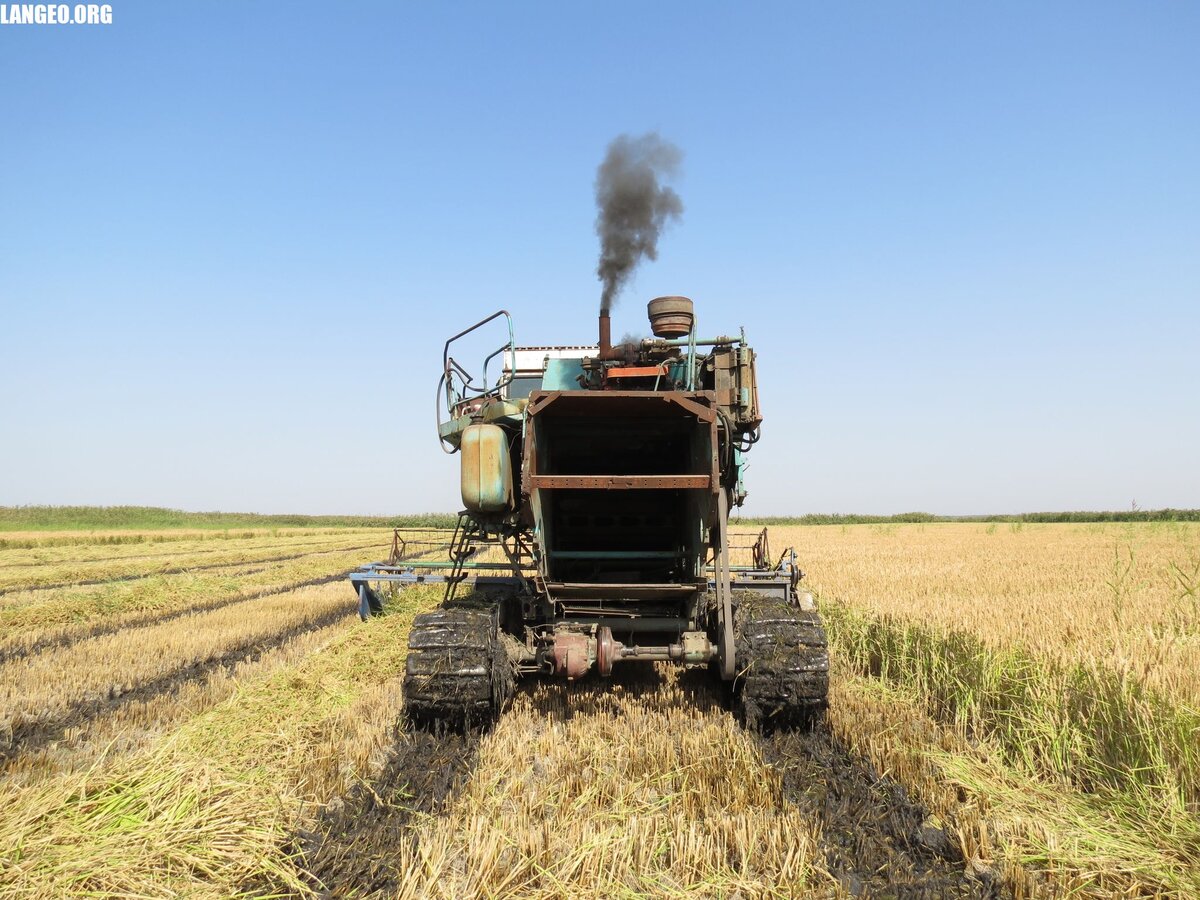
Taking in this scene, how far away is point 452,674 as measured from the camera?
465 cm

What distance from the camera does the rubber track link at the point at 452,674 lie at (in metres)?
4.66

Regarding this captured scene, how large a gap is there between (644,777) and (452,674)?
1395mm

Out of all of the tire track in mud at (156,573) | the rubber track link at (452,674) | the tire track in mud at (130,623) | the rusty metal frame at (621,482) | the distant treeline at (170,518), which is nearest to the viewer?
the rubber track link at (452,674)

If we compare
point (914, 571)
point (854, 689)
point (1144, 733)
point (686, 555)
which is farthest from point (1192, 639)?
point (914, 571)

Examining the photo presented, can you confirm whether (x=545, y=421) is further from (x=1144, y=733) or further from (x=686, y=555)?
(x=1144, y=733)

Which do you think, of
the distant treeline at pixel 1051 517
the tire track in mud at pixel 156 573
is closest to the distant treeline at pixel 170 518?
the distant treeline at pixel 1051 517

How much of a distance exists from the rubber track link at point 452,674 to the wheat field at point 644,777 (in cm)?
21

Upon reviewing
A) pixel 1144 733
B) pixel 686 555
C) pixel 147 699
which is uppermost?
pixel 686 555

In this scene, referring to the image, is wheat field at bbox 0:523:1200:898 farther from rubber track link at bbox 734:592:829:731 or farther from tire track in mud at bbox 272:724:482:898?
rubber track link at bbox 734:592:829:731

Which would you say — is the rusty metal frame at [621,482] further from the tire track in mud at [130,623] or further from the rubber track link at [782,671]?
the tire track in mud at [130,623]

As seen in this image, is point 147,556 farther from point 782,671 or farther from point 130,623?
point 782,671

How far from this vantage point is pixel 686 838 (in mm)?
3314

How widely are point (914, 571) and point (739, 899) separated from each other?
35.3 feet

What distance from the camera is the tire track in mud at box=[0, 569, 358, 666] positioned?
27.2 feet
